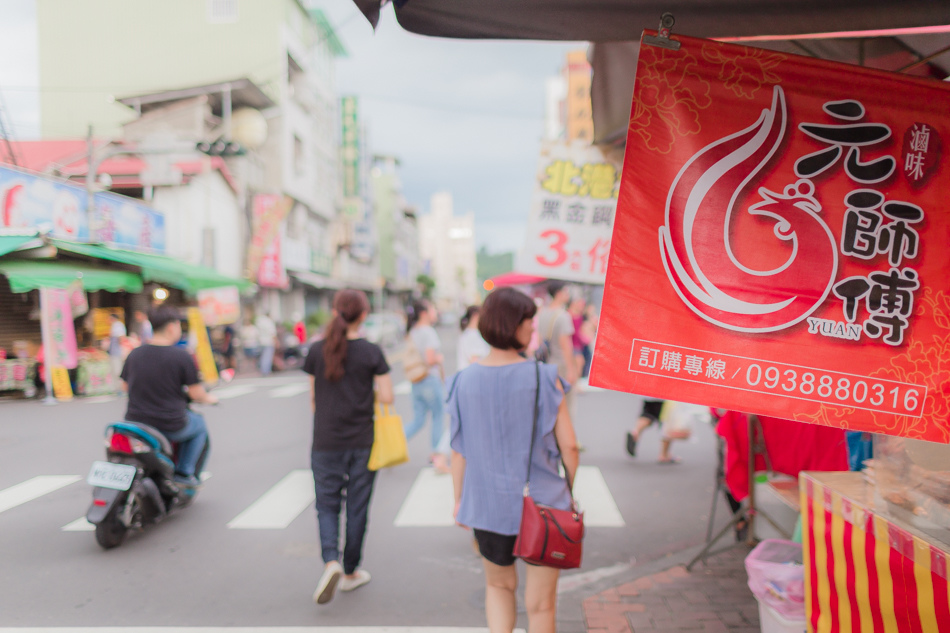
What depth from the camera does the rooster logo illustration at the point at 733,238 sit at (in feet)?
7.16

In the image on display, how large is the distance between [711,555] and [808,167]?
3.04 metres

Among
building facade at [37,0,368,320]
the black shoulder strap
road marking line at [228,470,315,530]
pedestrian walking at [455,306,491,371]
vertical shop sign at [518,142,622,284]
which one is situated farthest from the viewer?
building facade at [37,0,368,320]

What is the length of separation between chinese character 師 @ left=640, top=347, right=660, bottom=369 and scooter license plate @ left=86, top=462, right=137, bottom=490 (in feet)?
12.9

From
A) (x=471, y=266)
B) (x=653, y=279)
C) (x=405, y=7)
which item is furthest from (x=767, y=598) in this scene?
(x=471, y=266)

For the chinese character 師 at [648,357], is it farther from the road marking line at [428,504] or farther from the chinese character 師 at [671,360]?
the road marking line at [428,504]

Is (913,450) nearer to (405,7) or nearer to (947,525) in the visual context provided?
(947,525)

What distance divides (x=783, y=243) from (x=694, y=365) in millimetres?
534

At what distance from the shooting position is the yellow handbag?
4079 millimetres

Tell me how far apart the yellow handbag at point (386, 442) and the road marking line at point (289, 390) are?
31.2 feet

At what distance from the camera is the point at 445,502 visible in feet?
19.2

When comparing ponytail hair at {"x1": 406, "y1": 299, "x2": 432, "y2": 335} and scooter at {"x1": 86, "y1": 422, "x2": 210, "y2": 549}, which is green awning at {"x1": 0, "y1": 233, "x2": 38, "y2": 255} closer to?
scooter at {"x1": 86, "y1": 422, "x2": 210, "y2": 549}

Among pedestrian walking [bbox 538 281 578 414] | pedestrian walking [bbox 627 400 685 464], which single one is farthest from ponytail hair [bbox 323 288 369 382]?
pedestrian walking [bbox 627 400 685 464]

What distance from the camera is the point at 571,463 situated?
9.14 feet

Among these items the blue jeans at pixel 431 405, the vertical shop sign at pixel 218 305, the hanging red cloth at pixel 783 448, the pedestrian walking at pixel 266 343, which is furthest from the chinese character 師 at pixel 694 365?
the pedestrian walking at pixel 266 343
